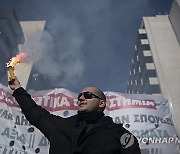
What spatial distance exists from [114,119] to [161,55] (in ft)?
141

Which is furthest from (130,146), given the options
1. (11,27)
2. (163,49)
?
(11,27)

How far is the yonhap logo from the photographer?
2279mm

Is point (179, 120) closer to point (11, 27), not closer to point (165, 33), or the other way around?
point (165, 33)

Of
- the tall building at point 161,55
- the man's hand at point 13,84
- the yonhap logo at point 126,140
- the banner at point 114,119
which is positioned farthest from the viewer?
the tall building at point 161,55

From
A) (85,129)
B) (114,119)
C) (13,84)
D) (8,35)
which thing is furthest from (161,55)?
(85,129)

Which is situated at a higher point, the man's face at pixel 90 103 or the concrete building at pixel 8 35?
the concrete building at pixel 8 35

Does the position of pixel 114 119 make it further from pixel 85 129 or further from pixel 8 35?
pixel 8 35

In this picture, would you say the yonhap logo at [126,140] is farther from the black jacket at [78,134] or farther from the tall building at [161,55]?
the tall building at [161,55]

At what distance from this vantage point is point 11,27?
224ft

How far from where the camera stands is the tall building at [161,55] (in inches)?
1731

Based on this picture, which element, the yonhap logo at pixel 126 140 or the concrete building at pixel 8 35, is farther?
the concrete building at pixel 8 35

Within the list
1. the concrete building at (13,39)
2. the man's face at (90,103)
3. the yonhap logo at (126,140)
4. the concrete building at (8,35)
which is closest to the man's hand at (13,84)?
the man's face at (90,103)

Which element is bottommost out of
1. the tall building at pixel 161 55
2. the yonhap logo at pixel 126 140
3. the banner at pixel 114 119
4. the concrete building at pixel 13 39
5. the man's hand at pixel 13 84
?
the yonhap logo at pixel 126 140

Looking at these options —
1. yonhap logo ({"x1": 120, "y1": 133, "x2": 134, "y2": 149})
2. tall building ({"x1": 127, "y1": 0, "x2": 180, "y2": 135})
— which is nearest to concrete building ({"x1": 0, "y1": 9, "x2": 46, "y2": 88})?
tall building ({"x1": 127, "y1": 0, "x2": 180, "y2": 135})
